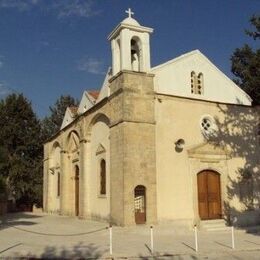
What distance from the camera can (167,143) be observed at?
61.6 feet

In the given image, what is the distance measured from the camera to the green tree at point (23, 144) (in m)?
35.7

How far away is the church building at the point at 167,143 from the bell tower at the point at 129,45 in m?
0.05

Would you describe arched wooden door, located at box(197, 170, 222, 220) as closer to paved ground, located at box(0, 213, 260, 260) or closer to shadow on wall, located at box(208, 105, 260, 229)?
shadow on wall, located at box(208, 105, 260, 229)

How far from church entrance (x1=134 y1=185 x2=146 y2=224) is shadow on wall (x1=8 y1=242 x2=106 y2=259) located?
4.55 m

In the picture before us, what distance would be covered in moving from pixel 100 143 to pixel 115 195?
156 inches

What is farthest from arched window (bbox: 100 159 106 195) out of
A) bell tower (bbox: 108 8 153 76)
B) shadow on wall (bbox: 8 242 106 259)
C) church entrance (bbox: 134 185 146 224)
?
shadow on wall (bbox: 8 242 106 259)

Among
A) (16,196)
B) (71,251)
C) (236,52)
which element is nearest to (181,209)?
(71,251)

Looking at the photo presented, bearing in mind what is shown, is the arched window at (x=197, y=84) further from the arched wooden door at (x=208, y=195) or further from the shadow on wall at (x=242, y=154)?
the arched wooden door at (x=208, y=195)

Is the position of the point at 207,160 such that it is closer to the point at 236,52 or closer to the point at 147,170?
the point at 147,170

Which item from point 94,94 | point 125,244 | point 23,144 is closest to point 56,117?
point 23,144

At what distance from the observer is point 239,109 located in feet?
69.4

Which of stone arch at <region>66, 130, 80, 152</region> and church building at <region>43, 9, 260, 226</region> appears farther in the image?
stone arch at <region>66, 130, 80, 152</region>

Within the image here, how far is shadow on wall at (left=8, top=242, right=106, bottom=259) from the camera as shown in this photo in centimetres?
1156

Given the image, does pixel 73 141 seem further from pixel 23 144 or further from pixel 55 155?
pixel 23 144
